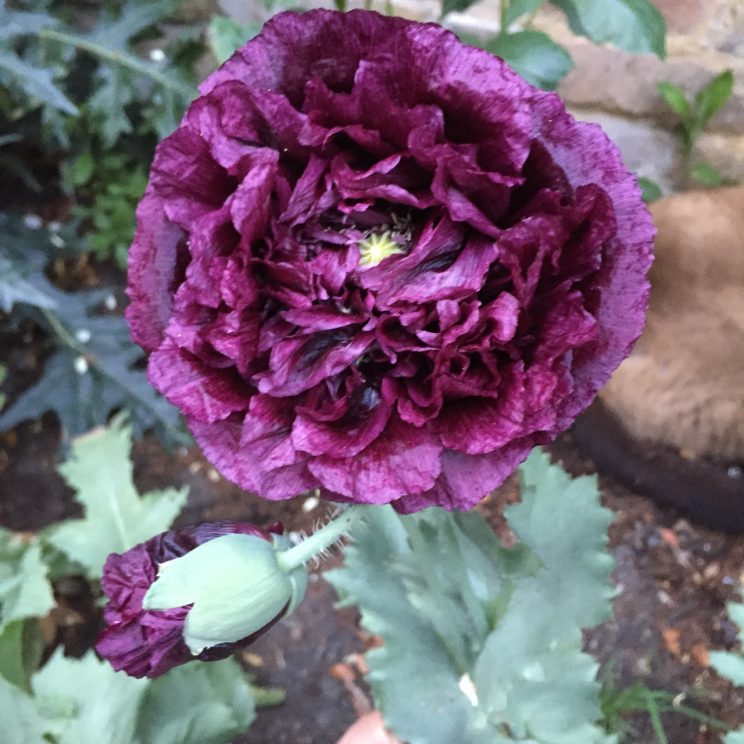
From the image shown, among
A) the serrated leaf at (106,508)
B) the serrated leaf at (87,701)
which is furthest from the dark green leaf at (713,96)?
the serrated leaf at (87,701)

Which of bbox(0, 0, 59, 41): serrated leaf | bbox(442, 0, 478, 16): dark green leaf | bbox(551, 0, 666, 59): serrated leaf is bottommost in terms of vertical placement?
bbox(0, 0, 59, 41): serrated leaf

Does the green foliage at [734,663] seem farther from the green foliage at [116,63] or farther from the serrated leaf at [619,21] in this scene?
the green foliage at [116,63]

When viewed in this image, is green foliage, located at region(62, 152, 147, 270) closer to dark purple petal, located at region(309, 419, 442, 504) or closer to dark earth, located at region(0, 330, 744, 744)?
dark earth, located at region(0, 330, 744, 744)

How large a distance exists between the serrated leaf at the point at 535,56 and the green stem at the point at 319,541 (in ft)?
1.52

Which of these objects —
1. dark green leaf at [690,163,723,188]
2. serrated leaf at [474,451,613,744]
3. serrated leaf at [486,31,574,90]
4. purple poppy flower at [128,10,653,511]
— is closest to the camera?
purple poppy flower at [128,10,653,511]

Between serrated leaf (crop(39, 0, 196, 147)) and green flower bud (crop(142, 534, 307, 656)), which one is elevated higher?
green flower bud (crop(142, 534, 307, 656))

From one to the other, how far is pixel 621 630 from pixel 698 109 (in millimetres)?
658

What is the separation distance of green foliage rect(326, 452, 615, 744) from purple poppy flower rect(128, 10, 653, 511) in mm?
239

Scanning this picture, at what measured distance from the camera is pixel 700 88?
960 millimetres

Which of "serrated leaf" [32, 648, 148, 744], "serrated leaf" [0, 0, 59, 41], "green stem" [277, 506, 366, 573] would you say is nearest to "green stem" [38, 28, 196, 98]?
"serrated leaf" [0, 0, 59, 41]

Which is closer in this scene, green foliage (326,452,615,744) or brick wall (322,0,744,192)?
green foliage (326,452,615,744)

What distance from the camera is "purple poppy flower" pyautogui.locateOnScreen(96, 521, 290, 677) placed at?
0.37 m

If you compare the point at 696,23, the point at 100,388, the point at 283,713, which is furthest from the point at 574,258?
the point at 100,388

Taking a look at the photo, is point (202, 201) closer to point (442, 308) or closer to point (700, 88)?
point (442, 308)
